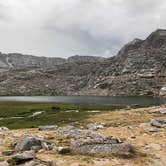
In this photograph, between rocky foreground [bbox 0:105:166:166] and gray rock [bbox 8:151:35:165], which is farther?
rocky foreground [bbox 0:105:166:166]

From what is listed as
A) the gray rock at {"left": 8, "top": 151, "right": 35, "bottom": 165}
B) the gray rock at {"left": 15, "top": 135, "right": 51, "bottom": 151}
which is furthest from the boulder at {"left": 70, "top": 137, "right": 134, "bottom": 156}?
the gray rock at {"left": 8, "top": 151, "right": 35, "bottom": 165}

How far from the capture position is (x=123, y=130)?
30.8m

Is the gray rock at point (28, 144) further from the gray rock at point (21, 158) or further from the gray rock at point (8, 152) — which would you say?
the gray rock at point (21, 158)

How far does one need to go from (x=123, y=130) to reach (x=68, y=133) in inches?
189

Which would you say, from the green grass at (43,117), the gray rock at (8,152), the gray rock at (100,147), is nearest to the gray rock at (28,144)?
the gray rock at (8,152)

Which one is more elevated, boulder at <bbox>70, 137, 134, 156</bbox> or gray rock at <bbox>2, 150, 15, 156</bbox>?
boulder at <bbox>70, 137, 134, 156</bbox>

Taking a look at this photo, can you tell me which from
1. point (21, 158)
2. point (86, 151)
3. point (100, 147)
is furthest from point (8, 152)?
point (100, 147)

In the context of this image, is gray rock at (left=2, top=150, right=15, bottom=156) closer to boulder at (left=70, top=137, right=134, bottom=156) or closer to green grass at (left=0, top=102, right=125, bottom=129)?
boulder at (left=70, top=137, right=134, bottom=156)

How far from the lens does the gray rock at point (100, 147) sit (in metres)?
22.4

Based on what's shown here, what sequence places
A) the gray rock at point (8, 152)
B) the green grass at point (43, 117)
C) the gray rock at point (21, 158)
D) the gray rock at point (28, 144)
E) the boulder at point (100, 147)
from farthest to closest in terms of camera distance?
the green grass at point (43, 117)
the gray rock at point (28, 144)
the gray rock at point (8, 152)
the boulder at point (100, 147)
the gray rock at point (21, 158)

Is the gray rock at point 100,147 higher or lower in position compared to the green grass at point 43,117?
higher

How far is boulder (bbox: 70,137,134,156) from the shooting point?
73.3 feet

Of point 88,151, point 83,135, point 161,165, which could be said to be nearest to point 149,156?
point 161,165

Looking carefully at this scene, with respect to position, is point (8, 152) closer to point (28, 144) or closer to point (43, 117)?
point (28, 144)
